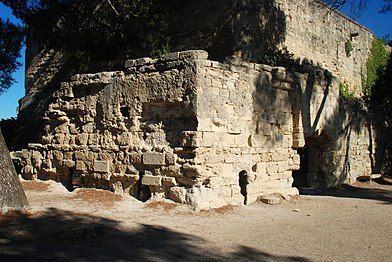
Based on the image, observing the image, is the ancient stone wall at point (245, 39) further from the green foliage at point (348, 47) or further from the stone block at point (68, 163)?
the stone block at point (68, 163)

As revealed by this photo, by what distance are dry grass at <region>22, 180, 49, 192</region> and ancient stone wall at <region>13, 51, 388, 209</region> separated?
0.90 ft

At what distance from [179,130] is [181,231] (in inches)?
84.7

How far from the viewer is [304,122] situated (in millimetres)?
9766

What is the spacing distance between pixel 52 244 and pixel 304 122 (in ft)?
23.0

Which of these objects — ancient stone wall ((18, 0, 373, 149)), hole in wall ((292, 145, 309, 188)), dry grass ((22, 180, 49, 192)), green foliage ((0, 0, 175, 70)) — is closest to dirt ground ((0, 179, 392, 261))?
dry grass ((22, 180, 49, 192))

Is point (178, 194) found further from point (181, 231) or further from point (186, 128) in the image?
point (181, 231)

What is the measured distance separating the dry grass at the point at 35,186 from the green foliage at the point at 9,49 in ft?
30.9

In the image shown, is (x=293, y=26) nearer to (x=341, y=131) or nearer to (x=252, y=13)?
(x=252, y=13)

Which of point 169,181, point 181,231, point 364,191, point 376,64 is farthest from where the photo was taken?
point 376,64

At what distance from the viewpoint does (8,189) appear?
18.8 feet

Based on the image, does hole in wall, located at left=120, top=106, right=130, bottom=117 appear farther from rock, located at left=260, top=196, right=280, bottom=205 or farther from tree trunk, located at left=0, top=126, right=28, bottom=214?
rock, located at left=260, top=196, right=280, bottom=205

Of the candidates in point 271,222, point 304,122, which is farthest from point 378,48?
point 271,222

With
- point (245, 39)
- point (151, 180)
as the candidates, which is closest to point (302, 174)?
point (245, 39)

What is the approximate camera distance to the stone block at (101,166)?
26.0ft
